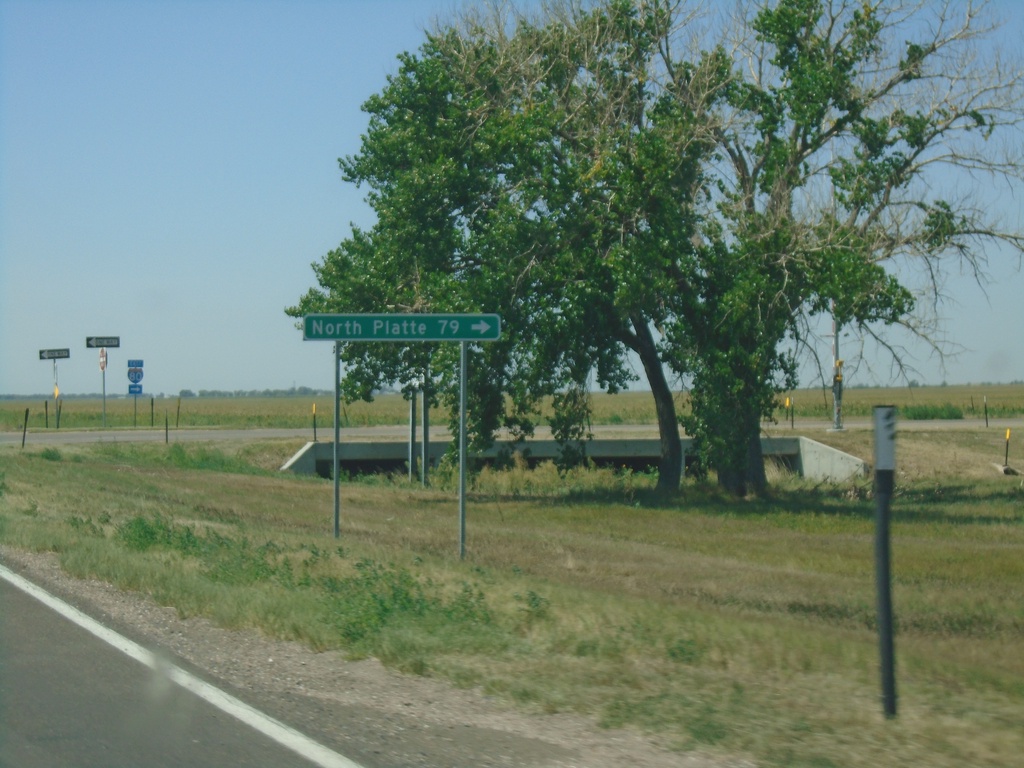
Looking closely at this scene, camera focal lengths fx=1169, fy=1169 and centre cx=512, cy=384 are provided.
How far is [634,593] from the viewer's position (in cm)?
1305

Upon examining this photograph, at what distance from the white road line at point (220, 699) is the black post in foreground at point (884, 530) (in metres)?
3.12

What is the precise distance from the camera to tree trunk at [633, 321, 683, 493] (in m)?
27.0

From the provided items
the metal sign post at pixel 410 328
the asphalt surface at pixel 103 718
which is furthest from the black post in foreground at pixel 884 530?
the metal sign post at pixel 410 328

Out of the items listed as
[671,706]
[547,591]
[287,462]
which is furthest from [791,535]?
[287,462]

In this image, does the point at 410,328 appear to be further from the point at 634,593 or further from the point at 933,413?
the point at 933,413

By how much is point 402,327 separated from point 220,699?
794 centimetres

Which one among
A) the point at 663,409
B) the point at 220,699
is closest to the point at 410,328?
the point at 220,699

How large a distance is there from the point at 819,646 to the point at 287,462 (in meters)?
31.5

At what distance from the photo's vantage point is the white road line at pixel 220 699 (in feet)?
21.1

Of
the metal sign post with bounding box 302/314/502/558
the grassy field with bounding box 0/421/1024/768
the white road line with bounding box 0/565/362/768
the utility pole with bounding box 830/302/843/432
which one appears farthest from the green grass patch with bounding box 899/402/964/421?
the white road line with bounding box 0/565/362/768

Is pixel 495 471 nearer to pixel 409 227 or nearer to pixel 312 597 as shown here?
pixel 409 227

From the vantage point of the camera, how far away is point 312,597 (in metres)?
10.8

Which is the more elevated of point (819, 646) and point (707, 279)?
point (707, 279)

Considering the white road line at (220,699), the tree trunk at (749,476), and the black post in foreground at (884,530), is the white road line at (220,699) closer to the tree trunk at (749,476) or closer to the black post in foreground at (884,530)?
the black post in foreground at (884,530)
